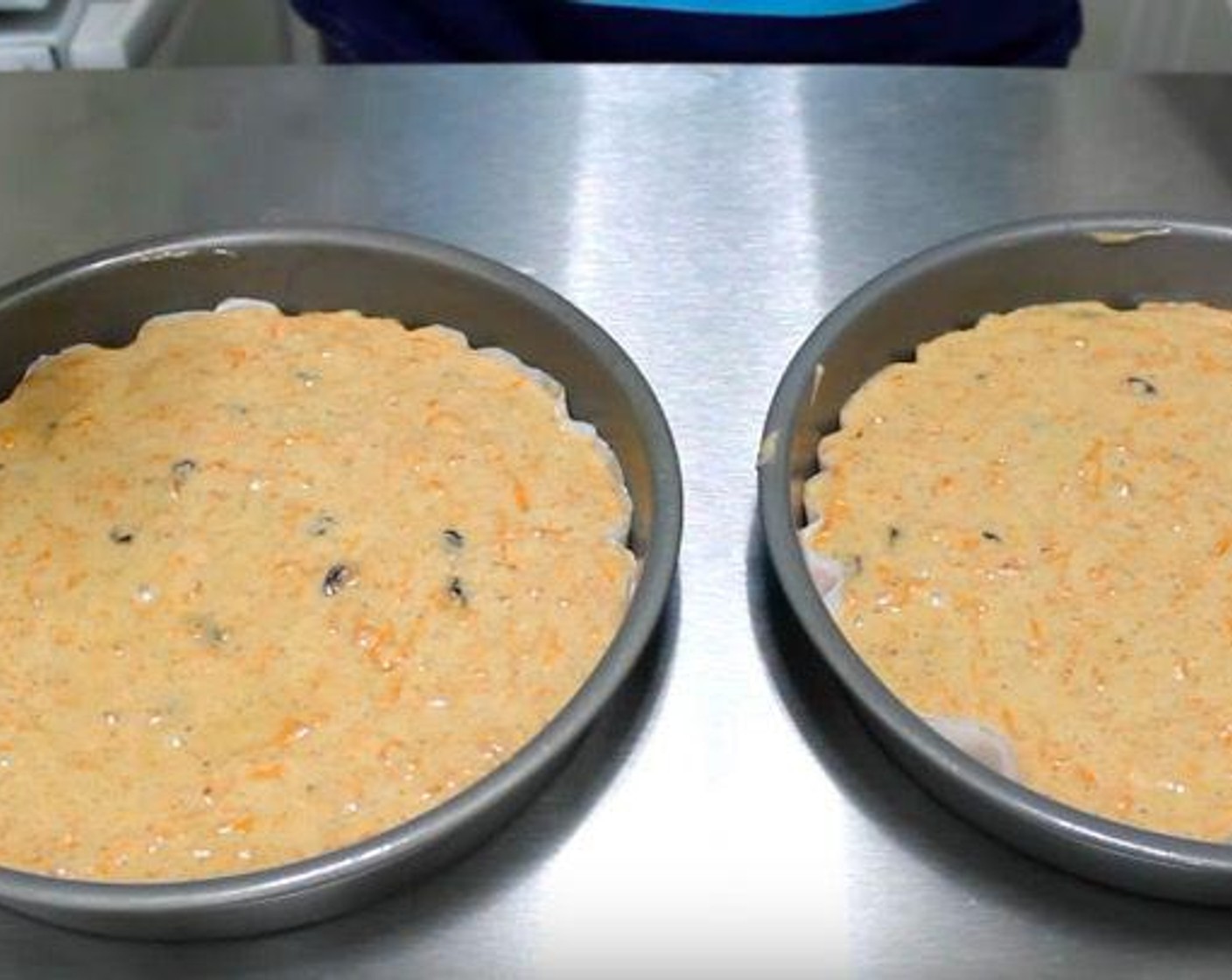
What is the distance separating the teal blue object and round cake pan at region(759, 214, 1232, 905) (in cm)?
28

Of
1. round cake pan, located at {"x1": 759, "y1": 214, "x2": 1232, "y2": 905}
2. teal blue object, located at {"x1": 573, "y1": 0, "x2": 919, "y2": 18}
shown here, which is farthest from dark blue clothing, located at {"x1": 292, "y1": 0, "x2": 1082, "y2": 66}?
round cake pan, located at {"x1": 759, "y1": 214, "x2": 1232, "y2": 905}

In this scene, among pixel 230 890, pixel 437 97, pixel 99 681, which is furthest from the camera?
pixel 437 97

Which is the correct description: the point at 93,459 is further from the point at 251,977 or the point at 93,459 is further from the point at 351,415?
the point at 251,977

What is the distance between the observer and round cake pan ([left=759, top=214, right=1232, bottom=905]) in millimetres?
762

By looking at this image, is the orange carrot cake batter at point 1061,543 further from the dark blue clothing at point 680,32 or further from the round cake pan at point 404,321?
the dark blue clothing at point 680,32

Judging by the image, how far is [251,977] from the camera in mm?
770

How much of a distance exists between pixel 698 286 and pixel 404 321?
0.60ft

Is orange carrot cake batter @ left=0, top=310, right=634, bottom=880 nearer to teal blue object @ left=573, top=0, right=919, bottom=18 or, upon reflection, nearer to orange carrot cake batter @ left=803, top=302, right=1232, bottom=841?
orange carrot cake batter @ left=803, top=302, right=1232, bottom=841

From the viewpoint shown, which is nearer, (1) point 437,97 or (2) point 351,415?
(2) point 351,415

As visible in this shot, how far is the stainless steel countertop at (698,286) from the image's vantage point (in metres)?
0.78

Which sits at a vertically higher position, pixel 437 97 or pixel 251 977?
pixel 437 97

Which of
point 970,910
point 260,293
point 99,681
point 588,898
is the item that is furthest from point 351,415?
point 970,910

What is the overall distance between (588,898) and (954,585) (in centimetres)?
26

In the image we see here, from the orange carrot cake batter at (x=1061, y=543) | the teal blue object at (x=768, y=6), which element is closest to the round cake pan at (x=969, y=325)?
the orange carrot cake batter at (x=1061, y=543)
